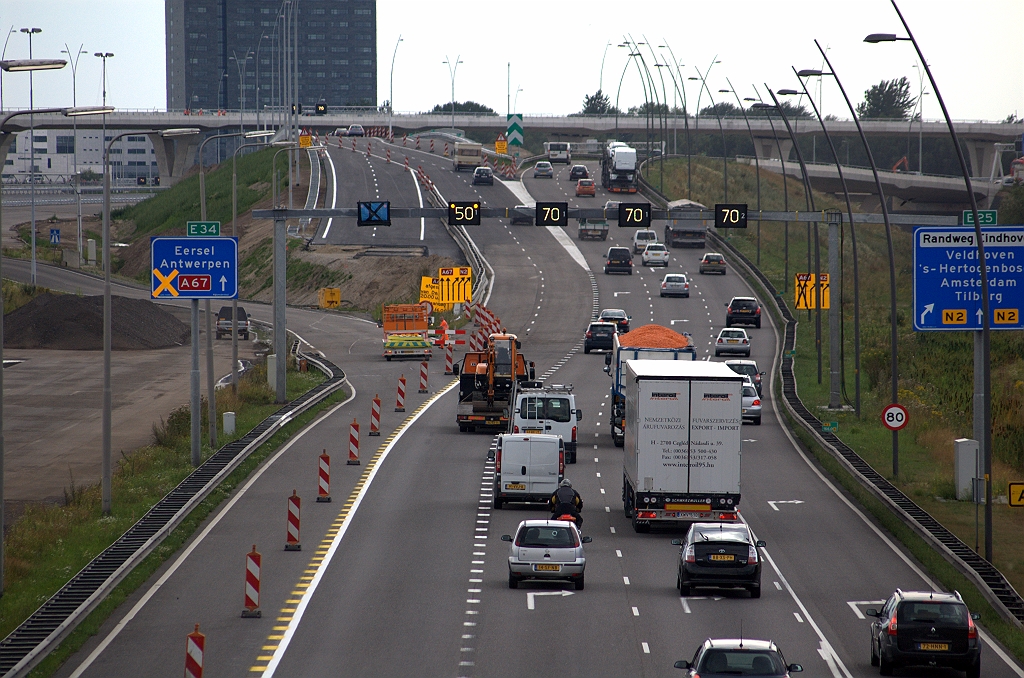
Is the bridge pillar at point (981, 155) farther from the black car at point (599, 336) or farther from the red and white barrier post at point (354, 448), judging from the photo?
the red and white barrier post at point (354, 448)

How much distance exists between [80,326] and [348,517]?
49.8 metres

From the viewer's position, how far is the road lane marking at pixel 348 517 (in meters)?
20.7

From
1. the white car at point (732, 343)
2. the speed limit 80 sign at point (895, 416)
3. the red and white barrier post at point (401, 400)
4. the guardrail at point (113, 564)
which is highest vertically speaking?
the white car at point (732, 343)

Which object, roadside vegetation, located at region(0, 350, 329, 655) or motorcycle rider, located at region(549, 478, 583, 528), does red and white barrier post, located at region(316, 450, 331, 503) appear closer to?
roadside vegetation, located at region(0, 350, 329, 655)

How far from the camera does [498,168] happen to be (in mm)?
141125

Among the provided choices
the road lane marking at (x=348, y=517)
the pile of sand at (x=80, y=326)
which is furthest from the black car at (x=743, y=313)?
the pile of sand at (x=80, y=326)

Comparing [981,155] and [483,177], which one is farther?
[981,155]

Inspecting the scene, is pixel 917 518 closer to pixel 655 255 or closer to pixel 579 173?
pixel 655 255

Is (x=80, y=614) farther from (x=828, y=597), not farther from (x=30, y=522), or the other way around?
(x=828, y=597)

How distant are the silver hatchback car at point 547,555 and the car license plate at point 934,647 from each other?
23.9ft

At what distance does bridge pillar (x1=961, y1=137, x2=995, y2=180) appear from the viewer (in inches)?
6353

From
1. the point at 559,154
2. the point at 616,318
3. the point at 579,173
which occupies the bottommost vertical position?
the point at 616,318

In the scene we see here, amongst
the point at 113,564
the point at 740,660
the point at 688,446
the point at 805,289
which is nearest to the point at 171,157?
the point at 805,289

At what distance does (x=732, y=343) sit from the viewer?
61531 millimetres
